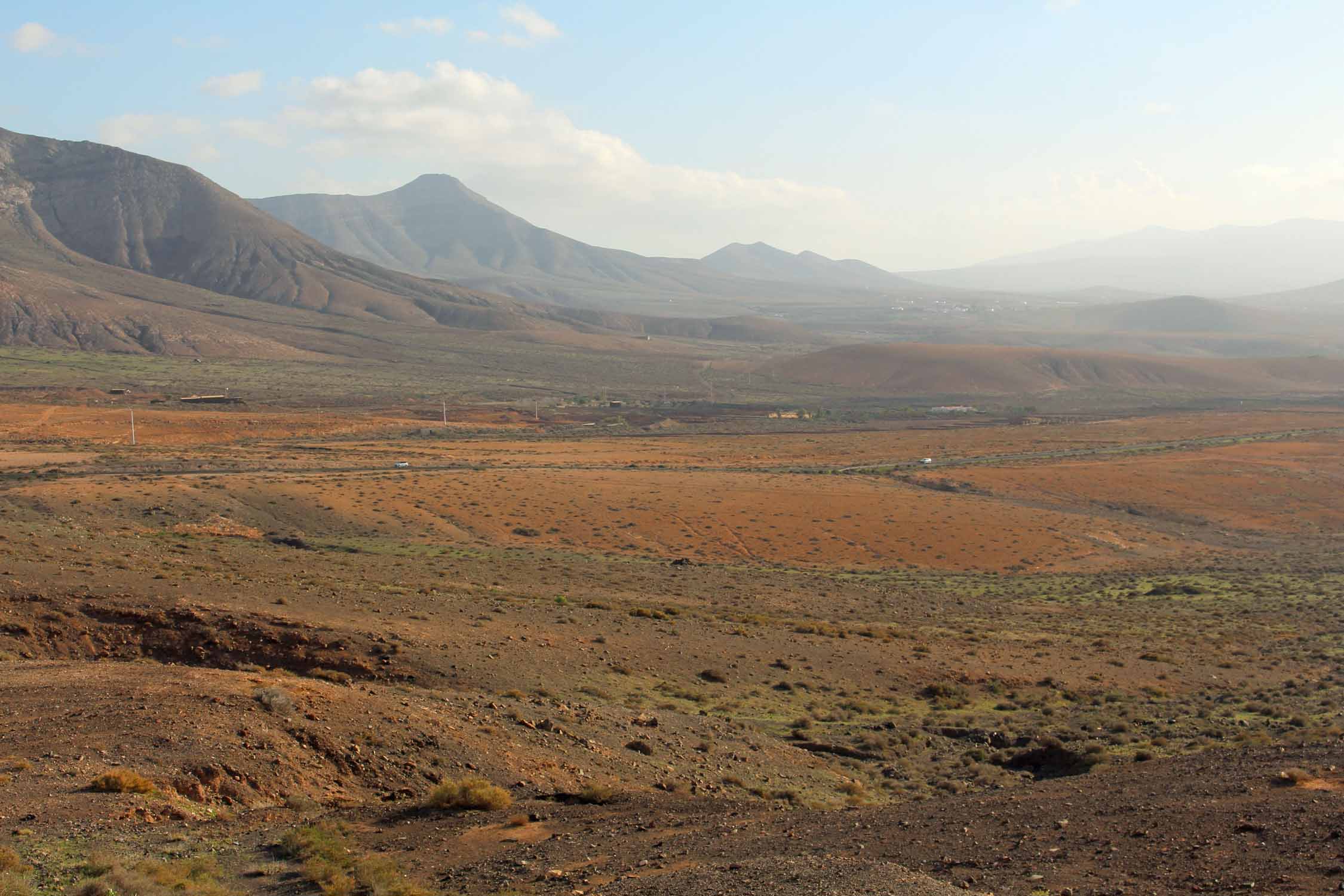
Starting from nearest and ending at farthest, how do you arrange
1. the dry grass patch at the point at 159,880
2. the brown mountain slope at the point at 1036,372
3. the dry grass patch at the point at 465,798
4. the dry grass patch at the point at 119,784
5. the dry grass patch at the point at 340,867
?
the dry grass patch at the point at 159,880 → the dry grass patch at the point at 340,867 → the dry grass patch at the point at 119,784 → the dry grass patch at the point at 465,798 → the brown mountain slope at the point at 1036,372

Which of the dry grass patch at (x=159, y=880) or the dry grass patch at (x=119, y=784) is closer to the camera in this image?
the dry grass patch at (x=159, y=880)

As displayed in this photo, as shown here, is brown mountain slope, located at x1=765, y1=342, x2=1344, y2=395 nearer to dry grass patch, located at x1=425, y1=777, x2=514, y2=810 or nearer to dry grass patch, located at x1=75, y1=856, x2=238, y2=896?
dry grass patch, located at x1=425, y1=777, x2=514, y2=810

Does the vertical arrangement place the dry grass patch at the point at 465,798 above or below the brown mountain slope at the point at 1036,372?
below

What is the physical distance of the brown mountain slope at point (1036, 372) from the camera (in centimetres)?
14100

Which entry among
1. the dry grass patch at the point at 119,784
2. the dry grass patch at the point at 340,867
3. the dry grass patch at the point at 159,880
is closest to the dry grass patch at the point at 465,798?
the dry grass patch at the point at 340,867

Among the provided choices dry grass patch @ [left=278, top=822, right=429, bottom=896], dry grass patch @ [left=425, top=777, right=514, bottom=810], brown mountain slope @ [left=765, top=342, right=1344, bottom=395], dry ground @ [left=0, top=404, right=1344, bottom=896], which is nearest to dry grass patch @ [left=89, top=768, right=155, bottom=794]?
dry ground @ [left=0, top=404, right=1344, bottom=896]

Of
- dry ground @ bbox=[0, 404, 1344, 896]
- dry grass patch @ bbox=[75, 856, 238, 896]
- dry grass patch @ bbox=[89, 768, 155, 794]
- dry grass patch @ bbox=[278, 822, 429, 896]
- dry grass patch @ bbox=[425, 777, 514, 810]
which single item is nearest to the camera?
dry grass patch @ bbox=[75, 856, 238, 896]

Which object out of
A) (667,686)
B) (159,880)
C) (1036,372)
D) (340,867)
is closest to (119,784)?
(159,880)

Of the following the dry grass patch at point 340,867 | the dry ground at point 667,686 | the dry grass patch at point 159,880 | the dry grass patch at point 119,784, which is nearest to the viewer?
the dry grass patch at point 159,880

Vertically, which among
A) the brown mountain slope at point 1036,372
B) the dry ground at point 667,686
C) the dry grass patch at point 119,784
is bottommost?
the dry ground at point 667,686

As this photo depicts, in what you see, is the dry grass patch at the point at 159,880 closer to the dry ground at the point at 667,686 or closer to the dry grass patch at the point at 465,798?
the dry ground at the point at 667,686

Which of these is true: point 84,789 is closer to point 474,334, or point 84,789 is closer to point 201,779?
point 201,779

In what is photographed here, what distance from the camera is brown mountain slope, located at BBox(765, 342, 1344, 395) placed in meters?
141

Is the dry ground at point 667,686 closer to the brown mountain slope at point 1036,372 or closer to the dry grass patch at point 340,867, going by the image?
the dry grass patch at point 340,867
